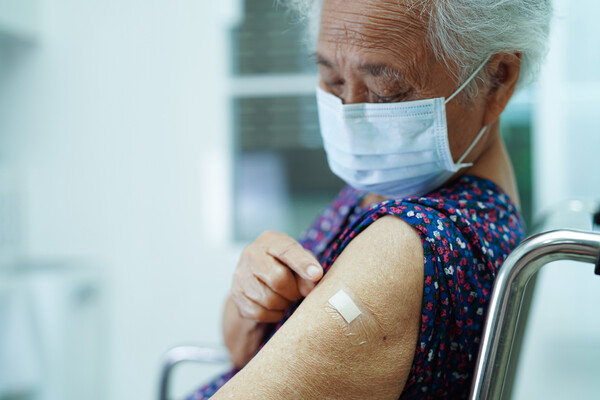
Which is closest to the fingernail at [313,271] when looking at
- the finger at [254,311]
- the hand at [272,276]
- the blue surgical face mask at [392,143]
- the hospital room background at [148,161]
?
the hand at [272,276]

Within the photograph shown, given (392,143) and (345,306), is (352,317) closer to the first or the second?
(345,306)

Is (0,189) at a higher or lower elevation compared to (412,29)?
lower

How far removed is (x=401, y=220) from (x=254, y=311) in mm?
256

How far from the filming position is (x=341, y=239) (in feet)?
2.74

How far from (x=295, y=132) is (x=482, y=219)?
6.55 feet

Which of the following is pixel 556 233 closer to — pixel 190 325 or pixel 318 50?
pixel 318 50

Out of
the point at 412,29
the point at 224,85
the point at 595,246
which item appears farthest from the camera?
the point at 224,85

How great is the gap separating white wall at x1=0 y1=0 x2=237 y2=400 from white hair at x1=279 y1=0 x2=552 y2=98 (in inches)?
75.3

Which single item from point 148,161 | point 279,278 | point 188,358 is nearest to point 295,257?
point 279,278

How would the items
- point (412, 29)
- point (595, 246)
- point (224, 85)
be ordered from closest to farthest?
1. point (595, 246)
2. point (412, 29)
3. point (224, 85)

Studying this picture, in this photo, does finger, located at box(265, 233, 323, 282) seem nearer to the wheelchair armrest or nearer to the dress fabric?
the dress fabric

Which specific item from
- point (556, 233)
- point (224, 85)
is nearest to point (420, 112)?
point (556, 233)

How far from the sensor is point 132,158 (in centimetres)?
271

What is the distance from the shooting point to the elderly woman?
69 cm
